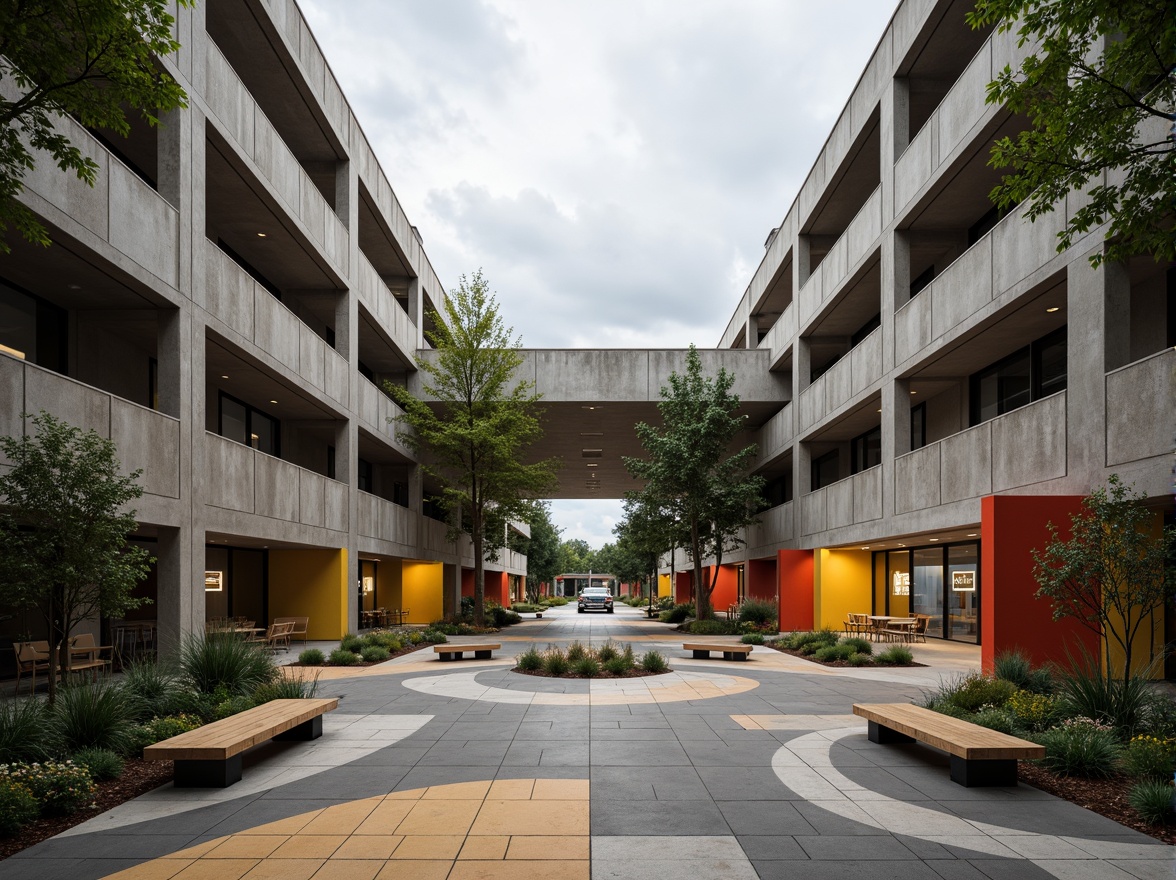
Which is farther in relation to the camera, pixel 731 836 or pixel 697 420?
pixel 697 420

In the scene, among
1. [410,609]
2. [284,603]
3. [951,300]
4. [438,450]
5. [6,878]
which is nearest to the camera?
[6,878]

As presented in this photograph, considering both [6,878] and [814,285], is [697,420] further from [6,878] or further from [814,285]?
[6,878]

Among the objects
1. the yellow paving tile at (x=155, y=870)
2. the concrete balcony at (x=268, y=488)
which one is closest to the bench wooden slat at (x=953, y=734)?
the yellow paving tile at (x=155, y=870)

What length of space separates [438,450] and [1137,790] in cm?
2582

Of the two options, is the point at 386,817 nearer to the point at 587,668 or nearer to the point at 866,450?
the point at 587,668

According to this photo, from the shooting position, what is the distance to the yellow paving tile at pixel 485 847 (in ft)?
19.1

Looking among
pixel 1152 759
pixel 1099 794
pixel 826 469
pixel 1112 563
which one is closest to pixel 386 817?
pixel 1099 794

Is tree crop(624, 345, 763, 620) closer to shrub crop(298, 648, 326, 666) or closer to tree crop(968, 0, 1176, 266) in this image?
shrub crop(298, 648, 326, 666)

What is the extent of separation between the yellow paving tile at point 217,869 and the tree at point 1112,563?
10038mm

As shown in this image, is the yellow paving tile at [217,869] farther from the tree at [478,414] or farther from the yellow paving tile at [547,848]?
the tree at [478,414]

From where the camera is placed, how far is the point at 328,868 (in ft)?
18.4

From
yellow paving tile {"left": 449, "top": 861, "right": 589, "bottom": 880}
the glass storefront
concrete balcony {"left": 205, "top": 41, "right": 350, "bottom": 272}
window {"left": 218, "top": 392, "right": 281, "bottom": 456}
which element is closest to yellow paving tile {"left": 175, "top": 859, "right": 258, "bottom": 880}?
yellow paving tile {"left": 449, "top": 861, "right": 589, "bottom": 880}

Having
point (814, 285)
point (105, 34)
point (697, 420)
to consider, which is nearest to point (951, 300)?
point (814, 285)

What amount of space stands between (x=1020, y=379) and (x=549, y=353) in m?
17.1
